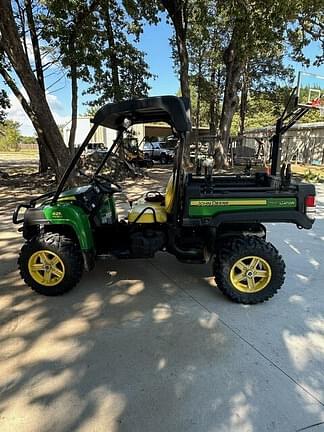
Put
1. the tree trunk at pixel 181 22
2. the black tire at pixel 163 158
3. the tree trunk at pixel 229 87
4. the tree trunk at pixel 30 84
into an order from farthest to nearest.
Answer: the black tire at pixel 163 158 < the tree trunk at pixel 229 87 < the tree trunk at pixel 181 22 < the tree trunk at pixel 30 84

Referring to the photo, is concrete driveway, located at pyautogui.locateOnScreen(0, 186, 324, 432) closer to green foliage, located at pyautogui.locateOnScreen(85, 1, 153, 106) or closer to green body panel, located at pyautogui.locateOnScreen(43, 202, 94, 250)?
green body panel, located at pyautogui.locateOnScreen(43, 202, 94, 250)

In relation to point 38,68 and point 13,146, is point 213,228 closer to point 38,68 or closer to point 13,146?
point 38,68

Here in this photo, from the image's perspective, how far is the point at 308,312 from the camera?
3047mm

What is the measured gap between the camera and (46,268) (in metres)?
3.23

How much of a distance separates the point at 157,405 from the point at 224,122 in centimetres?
1595

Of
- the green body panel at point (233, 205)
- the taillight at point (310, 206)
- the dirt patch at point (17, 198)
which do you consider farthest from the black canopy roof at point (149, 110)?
the dirt patch at point (17, 198)

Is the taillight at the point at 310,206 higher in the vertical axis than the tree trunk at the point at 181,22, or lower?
lower

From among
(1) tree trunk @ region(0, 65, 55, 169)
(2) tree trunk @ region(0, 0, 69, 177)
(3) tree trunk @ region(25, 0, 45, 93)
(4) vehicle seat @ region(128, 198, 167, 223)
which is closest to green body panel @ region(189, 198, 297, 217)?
(4) vehicle seat @ region(128, 198, 167, 223)

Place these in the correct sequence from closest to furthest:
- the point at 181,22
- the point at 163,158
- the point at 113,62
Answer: the point at 181,22
the point at 113,62
the point at 163,158

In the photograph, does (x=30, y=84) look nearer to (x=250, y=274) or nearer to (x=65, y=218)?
(x=65, y=218)

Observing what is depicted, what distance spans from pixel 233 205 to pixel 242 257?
50 cm

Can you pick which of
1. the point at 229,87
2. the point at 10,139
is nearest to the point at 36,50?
the point at 229,87

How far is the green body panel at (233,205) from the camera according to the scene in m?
3.07

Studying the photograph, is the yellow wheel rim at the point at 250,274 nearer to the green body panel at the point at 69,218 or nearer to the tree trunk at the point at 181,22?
the green body panel at the point at 69,218
